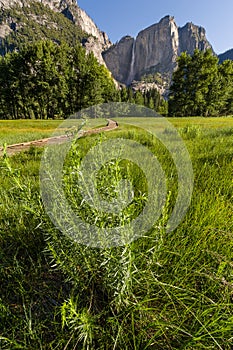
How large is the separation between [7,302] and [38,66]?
44.4m

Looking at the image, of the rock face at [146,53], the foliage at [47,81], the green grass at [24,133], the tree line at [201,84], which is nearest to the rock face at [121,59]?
the rock face at [146,53]

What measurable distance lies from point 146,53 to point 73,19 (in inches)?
3146

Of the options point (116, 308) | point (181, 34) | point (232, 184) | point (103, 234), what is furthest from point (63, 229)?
point (181, 34)

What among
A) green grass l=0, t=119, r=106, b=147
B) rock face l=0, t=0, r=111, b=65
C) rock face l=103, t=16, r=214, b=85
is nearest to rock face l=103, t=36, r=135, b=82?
rock face l=103, t=16, r=214, b=85

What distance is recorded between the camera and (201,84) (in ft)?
115

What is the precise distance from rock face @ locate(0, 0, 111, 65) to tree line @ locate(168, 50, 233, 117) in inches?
5432

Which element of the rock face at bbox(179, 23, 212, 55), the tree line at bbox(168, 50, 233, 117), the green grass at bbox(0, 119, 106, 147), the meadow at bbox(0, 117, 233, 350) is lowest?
the meadow at bbox(0, 117, 233, 350)

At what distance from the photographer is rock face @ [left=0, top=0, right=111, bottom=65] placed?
5925 inches

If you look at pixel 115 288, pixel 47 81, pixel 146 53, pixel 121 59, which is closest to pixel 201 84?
pixel 47 81

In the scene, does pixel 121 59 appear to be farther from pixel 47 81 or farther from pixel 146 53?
pixel 47 81

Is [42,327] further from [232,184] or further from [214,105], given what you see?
[214,105]

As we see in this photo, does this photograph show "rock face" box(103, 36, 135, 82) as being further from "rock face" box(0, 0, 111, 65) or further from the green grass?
the green grass

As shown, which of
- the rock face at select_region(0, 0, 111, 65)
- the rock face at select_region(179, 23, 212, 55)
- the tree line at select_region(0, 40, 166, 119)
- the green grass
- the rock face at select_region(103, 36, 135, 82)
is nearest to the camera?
the green grass

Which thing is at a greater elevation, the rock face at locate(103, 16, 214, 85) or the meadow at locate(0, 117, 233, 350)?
the rock face at locate(103, 16, 214, 85)
